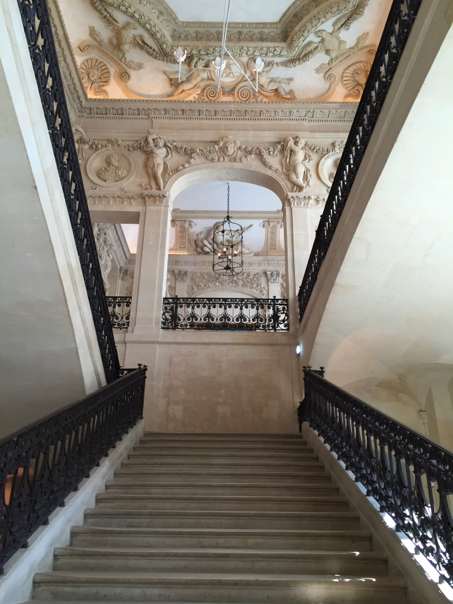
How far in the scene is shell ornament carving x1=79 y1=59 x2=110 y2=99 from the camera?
9.76 metres

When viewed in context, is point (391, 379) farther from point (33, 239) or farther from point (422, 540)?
point (33, 239)

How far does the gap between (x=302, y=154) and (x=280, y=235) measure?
5399mm

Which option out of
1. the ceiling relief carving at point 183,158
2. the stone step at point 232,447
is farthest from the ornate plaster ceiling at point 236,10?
the stone step at point 232,447

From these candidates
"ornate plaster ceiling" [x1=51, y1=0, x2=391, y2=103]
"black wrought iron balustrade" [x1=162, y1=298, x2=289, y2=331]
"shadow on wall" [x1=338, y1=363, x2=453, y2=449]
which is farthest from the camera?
"ornate plaster ceiling" [x1=51, y1=0, x2=391, y2=103]

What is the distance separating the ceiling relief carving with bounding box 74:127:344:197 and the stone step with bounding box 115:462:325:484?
20.7 ft

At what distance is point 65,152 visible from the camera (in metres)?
4.37

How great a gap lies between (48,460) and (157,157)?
24.6 feet

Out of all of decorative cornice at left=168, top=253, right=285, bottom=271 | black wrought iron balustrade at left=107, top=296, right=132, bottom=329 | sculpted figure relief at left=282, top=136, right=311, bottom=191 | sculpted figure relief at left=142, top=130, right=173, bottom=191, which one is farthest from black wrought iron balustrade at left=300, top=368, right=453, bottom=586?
decorative cornice at left=168, top=253, right=285, bottom=271

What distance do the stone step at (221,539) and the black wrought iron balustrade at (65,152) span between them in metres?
2.38

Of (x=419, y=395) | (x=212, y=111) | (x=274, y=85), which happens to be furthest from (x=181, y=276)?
(x=419, y=395)

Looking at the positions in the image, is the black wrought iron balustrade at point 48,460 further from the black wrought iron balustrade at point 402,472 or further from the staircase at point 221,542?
the black wrought iron balustrade at point 402,472

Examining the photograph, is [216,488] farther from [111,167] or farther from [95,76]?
[95,76]

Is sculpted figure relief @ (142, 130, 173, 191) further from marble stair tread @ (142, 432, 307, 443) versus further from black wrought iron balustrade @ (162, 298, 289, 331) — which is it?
marble stair tread @ (142, 432, 307, 443)

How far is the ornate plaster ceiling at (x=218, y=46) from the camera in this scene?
893cm
